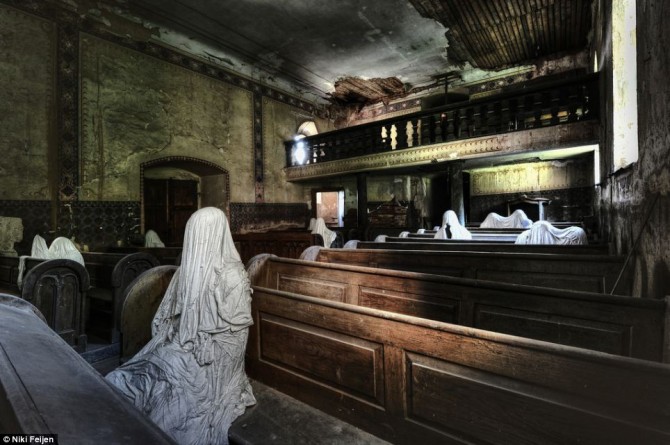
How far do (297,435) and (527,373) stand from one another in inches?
56.9

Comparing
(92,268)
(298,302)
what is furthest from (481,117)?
(92,268)

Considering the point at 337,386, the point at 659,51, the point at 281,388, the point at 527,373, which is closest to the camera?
the point at 527,373

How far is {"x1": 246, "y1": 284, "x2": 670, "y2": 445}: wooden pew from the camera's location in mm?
1295

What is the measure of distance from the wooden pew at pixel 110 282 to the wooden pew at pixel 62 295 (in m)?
0.35

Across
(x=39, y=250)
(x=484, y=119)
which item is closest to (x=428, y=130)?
(x=484, y=119)

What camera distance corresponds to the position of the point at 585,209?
1053 cm

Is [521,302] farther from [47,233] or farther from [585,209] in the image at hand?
[585,209]

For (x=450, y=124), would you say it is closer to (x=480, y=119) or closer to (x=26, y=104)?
(x=480, y=119)

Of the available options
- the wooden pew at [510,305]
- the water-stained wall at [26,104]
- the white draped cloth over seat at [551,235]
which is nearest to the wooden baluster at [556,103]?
the white draped cloth over seat at [551,235]

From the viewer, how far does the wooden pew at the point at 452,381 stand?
51.0 inches

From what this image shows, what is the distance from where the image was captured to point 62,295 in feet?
13.5

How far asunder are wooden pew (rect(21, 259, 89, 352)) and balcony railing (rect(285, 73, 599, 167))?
7.74m

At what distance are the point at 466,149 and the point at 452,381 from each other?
292 inches

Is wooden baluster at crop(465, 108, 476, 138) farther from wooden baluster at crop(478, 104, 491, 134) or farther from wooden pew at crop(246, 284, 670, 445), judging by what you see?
wooden pew at crop(246, 284, 670, 445)
